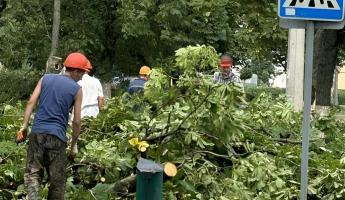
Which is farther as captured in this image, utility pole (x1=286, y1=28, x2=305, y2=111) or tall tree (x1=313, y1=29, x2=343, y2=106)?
tall tree (x1=313, y1=29, x2=343, y2=106)

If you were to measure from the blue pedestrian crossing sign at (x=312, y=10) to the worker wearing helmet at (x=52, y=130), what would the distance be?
1.95 metres

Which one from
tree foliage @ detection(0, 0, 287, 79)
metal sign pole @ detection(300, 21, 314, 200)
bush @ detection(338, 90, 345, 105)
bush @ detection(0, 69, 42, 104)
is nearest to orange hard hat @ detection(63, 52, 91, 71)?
metal sign pole @ detection(300, 21, 314, 200)

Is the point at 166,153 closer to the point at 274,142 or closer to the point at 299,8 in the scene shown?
the point at 274,142

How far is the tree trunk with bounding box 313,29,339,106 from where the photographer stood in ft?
51.6

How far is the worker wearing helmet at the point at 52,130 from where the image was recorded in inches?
274

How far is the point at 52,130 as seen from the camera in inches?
273

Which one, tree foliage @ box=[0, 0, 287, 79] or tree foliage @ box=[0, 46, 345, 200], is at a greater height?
tree foliage @ box=[0, 0, 287, 79]

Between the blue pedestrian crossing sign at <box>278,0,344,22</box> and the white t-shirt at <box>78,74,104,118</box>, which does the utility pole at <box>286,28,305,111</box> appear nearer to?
the white t-shirt at <box>78,74,104,118</box>

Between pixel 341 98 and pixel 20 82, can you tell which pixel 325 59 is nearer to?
pixel 20 82

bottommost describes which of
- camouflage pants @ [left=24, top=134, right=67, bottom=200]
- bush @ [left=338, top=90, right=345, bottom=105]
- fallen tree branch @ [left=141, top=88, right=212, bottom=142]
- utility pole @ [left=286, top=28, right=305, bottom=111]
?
bush @ [left=338, top=90, right=345, bottom=105]

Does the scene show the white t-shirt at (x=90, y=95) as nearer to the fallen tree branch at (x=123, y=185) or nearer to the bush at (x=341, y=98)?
the fallen tree branch at (x=123, y=185)

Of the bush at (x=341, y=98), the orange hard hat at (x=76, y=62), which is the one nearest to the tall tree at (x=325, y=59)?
the orange hard hat at (x=76, y=62)

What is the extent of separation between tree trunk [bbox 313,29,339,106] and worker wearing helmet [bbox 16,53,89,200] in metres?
9.51

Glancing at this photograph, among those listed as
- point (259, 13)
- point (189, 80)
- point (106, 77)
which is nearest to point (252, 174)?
point (189, 80)
